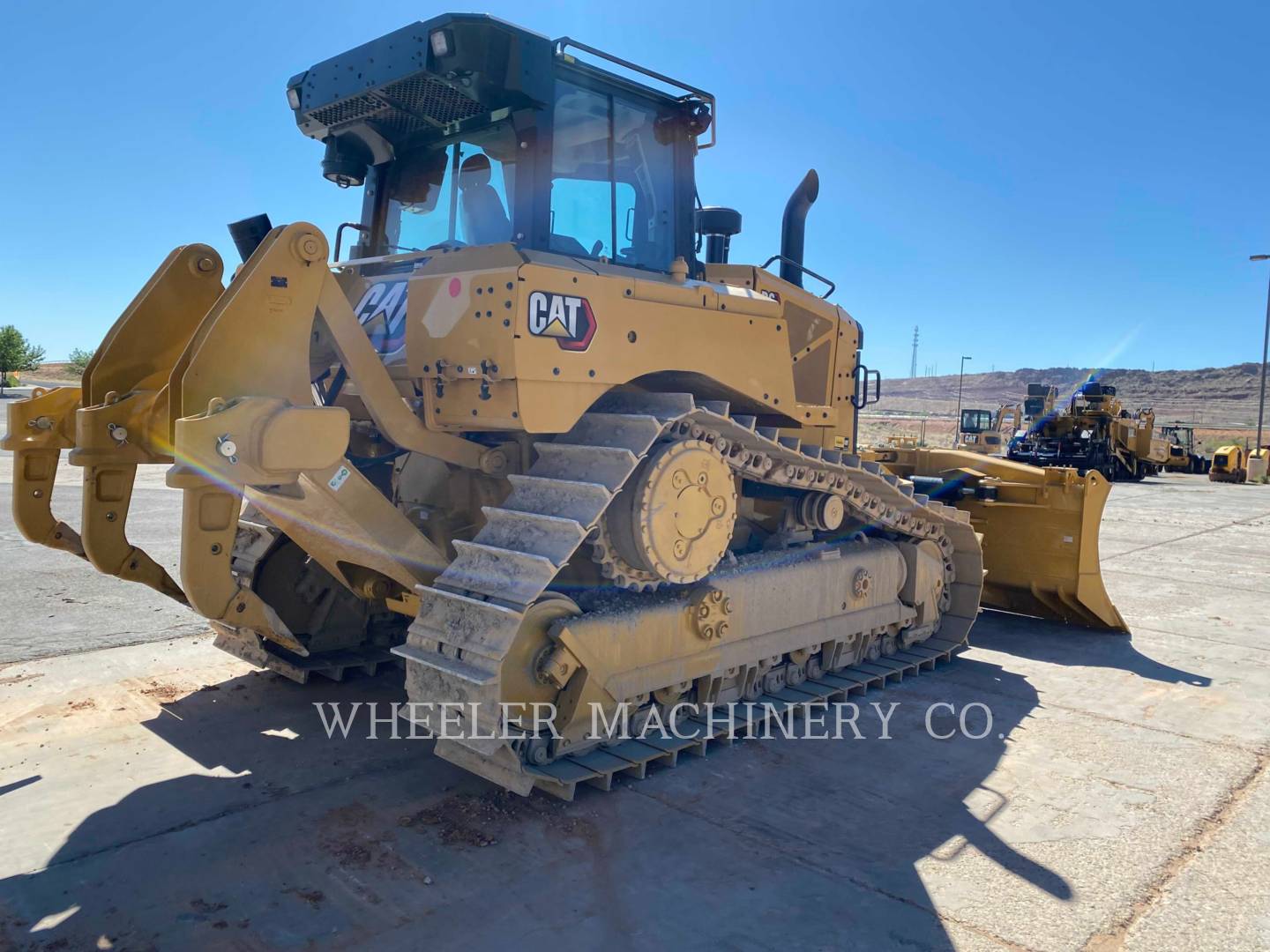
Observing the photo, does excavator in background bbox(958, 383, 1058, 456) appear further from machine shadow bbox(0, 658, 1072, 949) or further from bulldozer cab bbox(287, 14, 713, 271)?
machine shadow bbox(0, 658, 1072, 949)

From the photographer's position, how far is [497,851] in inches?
162

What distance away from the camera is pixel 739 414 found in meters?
6.09

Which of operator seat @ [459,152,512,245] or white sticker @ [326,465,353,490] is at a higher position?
operator seat @ [459,152,512,245]

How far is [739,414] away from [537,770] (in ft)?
8.67

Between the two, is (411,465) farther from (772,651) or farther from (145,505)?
(145,505)

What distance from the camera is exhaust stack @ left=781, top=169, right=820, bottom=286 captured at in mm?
6820

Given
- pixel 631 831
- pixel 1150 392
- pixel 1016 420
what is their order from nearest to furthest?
pixel 631 831 < pixel 1016 420 < pixel 1150 392

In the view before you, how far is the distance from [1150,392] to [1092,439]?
84.3 meters

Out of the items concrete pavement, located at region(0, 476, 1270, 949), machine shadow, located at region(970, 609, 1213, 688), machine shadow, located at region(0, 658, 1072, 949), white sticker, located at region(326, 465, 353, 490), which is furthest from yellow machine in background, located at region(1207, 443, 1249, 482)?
white sticker, located at region(326, 465, 353, 490)

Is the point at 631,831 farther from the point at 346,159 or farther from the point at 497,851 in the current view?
the point at 346,159

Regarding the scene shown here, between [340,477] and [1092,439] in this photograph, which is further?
[1092,439]

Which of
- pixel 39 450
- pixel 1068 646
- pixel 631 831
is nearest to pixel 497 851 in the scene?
pixel 631 831

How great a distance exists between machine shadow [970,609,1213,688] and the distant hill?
212 ft

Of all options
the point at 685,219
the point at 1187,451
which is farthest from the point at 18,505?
the point at 1187,451
